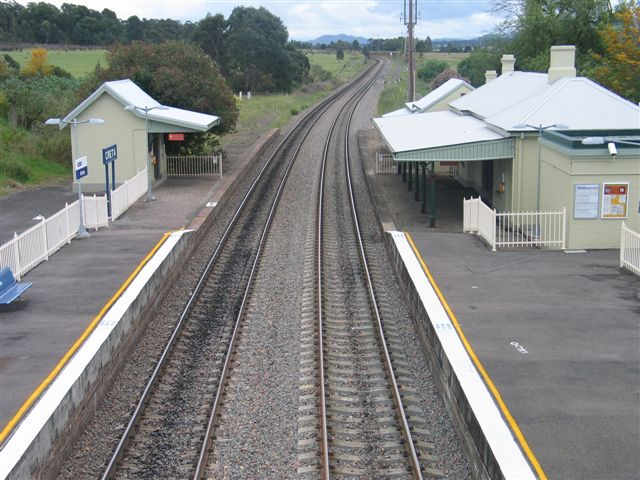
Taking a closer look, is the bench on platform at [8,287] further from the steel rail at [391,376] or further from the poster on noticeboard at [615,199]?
the poster on noticeboard at [615,199]

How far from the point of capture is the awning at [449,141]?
73.2 feet

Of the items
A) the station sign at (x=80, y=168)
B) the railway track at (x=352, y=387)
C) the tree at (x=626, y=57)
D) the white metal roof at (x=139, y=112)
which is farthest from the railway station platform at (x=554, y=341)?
the tree at (x=626, y=57)

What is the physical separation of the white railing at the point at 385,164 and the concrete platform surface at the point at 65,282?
29.2ft

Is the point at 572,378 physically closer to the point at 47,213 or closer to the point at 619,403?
the point at 619,403

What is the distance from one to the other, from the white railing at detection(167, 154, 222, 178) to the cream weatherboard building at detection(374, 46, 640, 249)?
314 inches

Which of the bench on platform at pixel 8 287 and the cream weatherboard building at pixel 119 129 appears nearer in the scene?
the bench on platform at pixel 8 287

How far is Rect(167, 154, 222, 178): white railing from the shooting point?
33.4m

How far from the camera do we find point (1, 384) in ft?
37.6

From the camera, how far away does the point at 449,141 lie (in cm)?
2330

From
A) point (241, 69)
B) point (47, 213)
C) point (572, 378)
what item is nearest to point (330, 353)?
point (572, 378)

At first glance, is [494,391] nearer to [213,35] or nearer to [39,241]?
[39,241]

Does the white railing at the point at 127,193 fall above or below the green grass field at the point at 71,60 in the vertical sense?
below

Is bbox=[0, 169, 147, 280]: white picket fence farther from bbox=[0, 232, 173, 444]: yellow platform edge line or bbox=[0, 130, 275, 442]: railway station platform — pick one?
bbox=[0, 232, 173, 444]: yellow platform edge line

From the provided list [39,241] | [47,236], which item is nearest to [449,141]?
[47,236]
